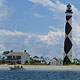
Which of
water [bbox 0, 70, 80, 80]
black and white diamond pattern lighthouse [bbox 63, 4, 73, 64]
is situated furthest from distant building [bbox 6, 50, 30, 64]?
water [bbox 0, 70, 80, 80]

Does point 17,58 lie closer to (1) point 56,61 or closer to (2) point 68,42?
(1) point 56,61

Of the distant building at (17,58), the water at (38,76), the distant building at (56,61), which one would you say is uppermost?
the distant building at (17,58)

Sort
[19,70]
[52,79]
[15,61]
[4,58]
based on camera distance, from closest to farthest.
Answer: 1. [52,79]
2. [19,70]
3. [15,61]
4. [4,58]

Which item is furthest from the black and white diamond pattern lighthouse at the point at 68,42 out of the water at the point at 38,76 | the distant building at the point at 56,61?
the water at the point at 38,76

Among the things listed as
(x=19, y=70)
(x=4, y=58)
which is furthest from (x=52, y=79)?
(x=4, y=58)

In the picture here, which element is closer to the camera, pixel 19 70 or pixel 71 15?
pixel 19 70

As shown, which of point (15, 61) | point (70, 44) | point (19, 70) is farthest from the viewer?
point (15, 61)

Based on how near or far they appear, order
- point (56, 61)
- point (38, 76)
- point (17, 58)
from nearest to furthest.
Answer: point (38, 76), point (17, 58), point (56, 61)

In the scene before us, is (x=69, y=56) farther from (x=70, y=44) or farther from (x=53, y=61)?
(x=53, y=61)

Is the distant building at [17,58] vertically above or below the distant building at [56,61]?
above

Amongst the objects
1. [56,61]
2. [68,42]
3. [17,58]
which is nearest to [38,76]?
[68,42]

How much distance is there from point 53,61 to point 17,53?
1305 centimetres

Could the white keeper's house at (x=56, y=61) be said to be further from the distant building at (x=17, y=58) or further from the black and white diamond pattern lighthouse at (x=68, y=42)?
the black and white diamond pattern lighthouse at (x=68, y=42)

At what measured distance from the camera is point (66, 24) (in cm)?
10038
